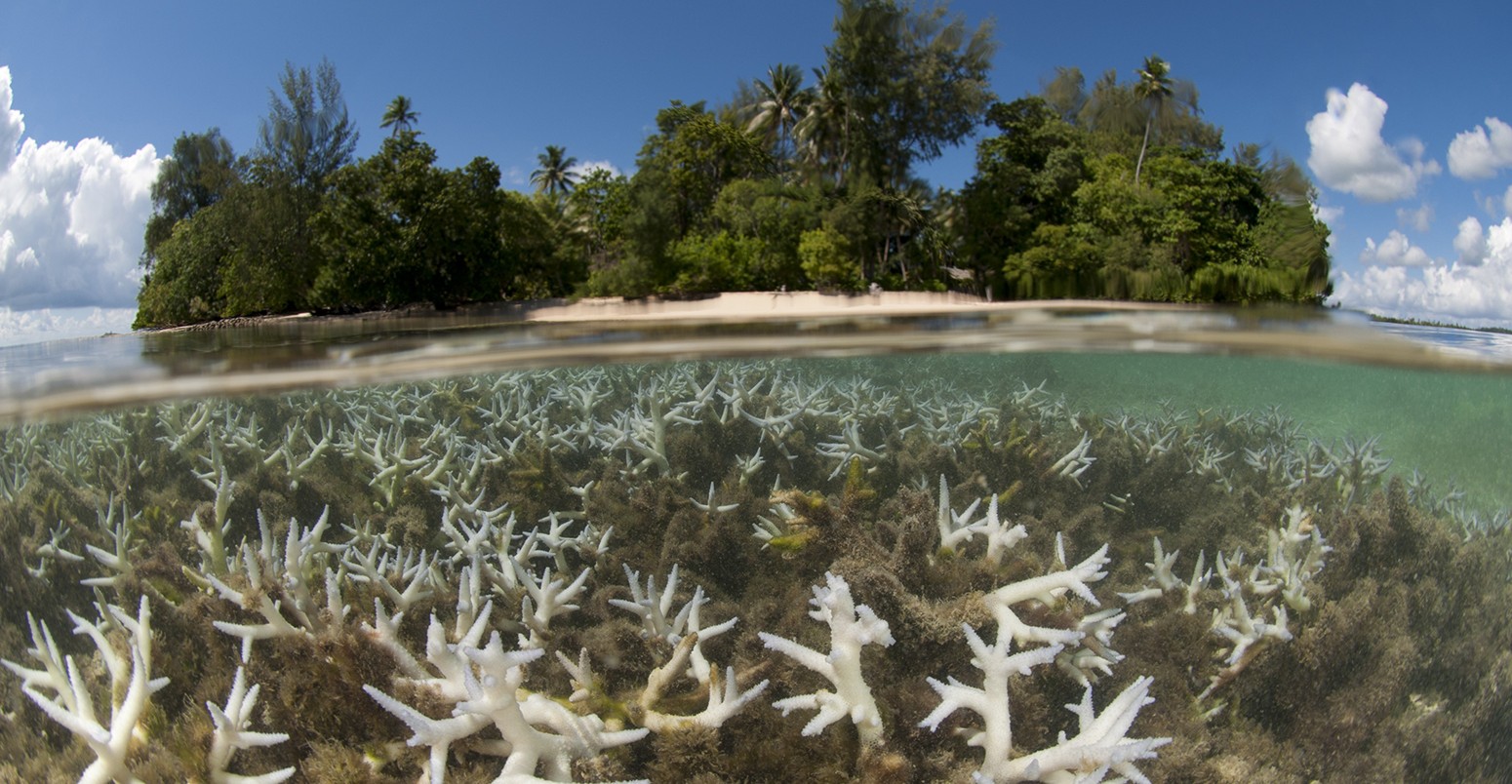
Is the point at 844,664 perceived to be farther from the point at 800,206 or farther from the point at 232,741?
the point at 800,206

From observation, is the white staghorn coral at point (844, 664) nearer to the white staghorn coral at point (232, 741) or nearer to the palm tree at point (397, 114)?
the white staghorn coral at point (232, 741)

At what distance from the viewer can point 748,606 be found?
4.61m

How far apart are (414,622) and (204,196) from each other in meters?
6.88

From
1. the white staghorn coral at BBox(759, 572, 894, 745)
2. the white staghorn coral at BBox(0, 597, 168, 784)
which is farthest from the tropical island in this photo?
the white staghorn coral at BBox(759, 572, 894, 745)

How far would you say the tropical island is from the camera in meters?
8.98

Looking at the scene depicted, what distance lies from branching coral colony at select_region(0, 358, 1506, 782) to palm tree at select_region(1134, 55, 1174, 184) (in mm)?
5279

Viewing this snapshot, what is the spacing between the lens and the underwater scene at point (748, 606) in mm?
3443

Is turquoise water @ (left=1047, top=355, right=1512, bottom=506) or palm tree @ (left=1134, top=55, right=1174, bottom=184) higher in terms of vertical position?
palm tree @ (left=1134, top=55, right=1174, bottom=184)

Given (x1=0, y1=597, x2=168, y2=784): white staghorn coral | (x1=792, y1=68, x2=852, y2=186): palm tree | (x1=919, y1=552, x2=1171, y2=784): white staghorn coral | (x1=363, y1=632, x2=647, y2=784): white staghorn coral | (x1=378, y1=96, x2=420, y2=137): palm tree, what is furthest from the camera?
(x1=792, y1=68, x2=852, y2=186): palm tree

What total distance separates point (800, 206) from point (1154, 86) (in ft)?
56.0

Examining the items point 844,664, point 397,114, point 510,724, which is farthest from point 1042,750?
point 397,114

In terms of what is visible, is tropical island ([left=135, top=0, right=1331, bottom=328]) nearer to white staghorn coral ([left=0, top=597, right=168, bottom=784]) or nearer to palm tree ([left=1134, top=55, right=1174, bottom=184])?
palm tree ([left=1134, top=55, right=1174, bottom=184])

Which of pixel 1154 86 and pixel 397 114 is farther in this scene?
pixel 1154 86

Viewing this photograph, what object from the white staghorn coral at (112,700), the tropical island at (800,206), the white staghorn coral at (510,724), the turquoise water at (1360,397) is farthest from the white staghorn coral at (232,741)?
the turquoise water at (1360,397)
